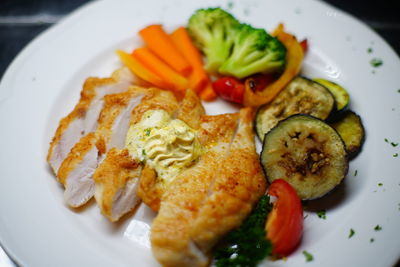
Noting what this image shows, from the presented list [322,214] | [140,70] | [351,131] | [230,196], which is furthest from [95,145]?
[351,131]

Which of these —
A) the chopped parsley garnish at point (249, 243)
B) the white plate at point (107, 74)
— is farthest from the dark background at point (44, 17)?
the chopped parsley garnish at point (249, 243)

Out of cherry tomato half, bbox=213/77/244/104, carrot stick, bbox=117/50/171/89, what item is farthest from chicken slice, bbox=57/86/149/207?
cherry tomato half, bbox=213/77/244/104

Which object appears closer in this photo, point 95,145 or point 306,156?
point 306,156

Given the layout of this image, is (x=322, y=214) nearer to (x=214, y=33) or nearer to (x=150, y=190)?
(x=150, y=190)

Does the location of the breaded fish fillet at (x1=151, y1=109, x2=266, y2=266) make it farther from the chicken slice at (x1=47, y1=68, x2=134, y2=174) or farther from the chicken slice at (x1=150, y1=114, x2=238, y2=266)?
the chicken slice at (x1=47, y1=68, x2=134, y2=174)

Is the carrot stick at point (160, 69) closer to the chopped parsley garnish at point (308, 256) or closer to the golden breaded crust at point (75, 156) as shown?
the golden breaded crust at point (75, 156)

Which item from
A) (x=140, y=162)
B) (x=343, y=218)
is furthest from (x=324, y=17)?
(x=140, y=162)

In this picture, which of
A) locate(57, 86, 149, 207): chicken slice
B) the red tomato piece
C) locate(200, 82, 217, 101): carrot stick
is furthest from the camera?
locate(200, 82, 217, 101): carrot stick
